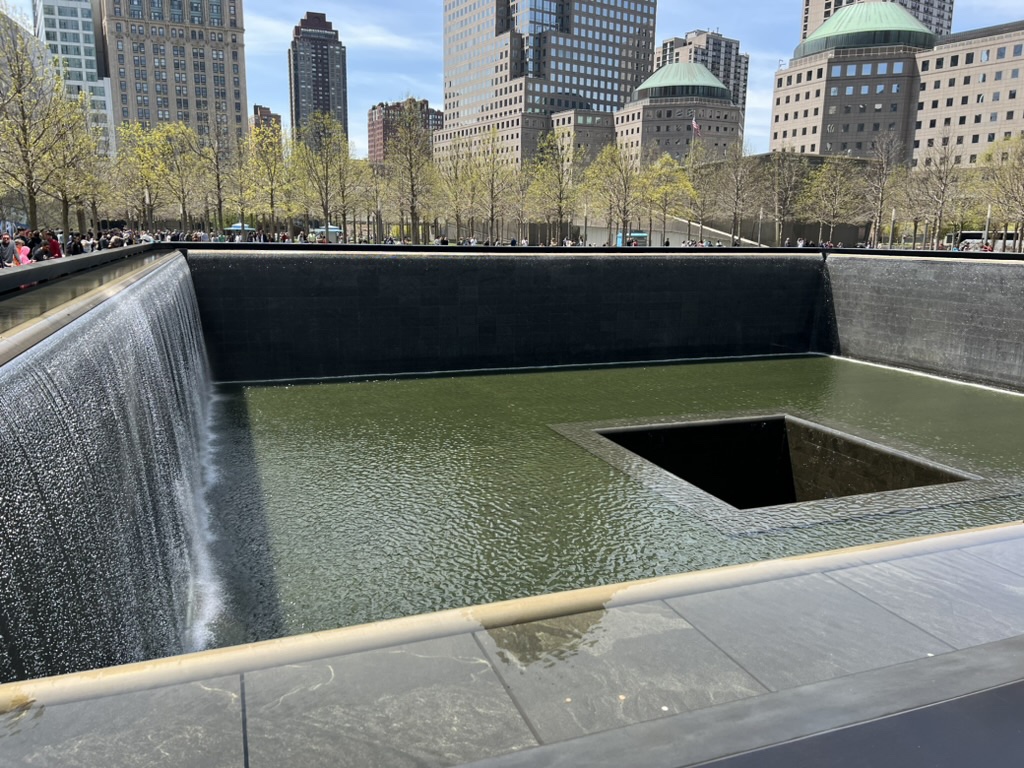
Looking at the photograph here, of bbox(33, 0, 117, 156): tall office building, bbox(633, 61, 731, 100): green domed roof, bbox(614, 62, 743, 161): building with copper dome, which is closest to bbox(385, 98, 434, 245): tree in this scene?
bbox(614, 62, 743, 161): building with copper dome

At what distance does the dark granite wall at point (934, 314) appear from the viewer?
14.4 metres

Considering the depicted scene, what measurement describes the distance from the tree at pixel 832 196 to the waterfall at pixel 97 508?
151 ft

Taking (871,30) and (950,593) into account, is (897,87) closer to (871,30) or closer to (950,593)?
(871,30)

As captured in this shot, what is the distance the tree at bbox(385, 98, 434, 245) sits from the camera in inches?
1490

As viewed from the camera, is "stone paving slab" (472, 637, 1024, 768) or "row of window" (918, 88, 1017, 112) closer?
"stone paving slab" (472, 637, 1024, 768)

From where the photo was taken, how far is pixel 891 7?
97688 millimetres

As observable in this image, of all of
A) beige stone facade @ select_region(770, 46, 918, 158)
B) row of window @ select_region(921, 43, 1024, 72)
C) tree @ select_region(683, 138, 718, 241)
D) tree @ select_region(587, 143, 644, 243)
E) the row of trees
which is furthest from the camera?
beige stone facade @ select_region(770, 46, 918, 158)

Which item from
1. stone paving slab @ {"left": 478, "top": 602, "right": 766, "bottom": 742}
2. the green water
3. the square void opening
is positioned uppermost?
stone paving slab @ {"left": 478, "top": 602, "right": 766, "bottom": 742}

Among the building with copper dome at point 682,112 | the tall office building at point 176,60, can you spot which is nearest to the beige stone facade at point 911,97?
the building with copper dome at point 682,112

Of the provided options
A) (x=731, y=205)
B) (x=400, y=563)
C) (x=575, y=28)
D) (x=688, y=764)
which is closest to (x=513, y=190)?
(x=731, y=205)

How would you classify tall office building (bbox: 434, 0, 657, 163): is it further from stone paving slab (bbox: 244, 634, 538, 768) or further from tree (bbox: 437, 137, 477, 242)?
stone paving slab (bbox: 244, 634, 538, 768)

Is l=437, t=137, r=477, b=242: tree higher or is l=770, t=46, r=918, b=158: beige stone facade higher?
l=770, t=46, r=918, b=158: beige stone facade

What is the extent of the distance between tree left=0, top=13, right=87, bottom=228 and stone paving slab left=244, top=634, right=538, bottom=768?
24324 millimetres

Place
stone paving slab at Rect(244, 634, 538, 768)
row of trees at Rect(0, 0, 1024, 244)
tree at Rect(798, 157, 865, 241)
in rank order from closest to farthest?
stone paving slab at Rect(244, 634, 538, 768), row of trees at Rect(0, 0, 1024, 244), tree at Rect(798, 157, 865, 241)
